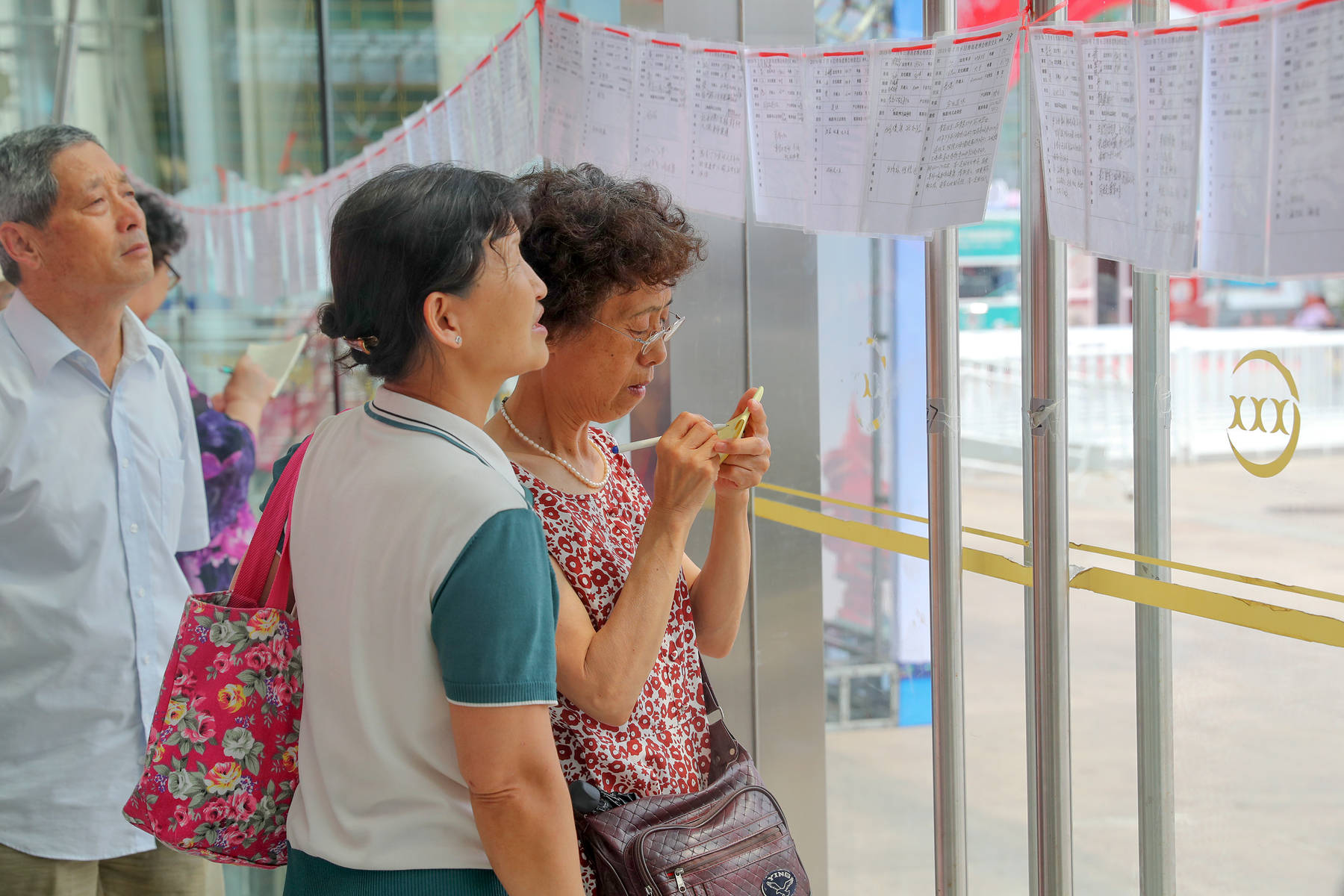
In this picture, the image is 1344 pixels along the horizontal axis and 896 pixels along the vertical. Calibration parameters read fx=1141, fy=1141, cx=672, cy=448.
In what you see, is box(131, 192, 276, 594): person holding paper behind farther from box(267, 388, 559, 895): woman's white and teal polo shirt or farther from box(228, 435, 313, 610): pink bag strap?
box(267, 388, 559, 895): woman's white and teal polo shirt

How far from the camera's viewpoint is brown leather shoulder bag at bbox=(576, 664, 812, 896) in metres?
1.34

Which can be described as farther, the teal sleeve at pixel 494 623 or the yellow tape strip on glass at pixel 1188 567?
the yellow tape strip on glass at pixel 1188 567

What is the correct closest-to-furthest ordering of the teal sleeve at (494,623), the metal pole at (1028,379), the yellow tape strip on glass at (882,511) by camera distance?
the teal sleeve at (494,623) → the metal pole at (1028,379) → the yellow tape strip on glass at (882,511)

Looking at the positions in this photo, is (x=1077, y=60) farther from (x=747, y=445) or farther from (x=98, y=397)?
(x=98, y=397)

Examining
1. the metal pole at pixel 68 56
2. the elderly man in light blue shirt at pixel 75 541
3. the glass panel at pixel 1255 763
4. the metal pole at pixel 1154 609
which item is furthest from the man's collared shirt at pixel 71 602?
the metal pole at pixel 68 56

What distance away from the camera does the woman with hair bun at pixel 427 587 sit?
116 cm

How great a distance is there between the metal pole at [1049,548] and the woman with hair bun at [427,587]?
2.56 feet

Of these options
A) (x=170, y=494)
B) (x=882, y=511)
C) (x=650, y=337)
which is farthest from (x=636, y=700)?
(x=170, y=494)

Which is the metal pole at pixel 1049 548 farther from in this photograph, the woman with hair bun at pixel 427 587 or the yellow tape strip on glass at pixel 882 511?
the woman with hair bun at pixel 427 587

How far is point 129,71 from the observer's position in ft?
14.8

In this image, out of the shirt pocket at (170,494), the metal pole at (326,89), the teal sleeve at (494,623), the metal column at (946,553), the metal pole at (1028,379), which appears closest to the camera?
the teal sleeve at (494,623)

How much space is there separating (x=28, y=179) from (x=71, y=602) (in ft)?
2.75

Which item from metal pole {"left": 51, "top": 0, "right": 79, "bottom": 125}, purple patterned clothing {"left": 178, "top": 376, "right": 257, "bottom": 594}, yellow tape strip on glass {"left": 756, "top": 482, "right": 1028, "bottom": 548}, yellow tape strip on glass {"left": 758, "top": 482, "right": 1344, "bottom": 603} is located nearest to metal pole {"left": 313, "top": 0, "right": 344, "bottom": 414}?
purple patterned clothing {"left": 178, "top": 376, "right": 257, "bottom": 594}

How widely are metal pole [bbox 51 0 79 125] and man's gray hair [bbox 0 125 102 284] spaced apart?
99.4 inches
